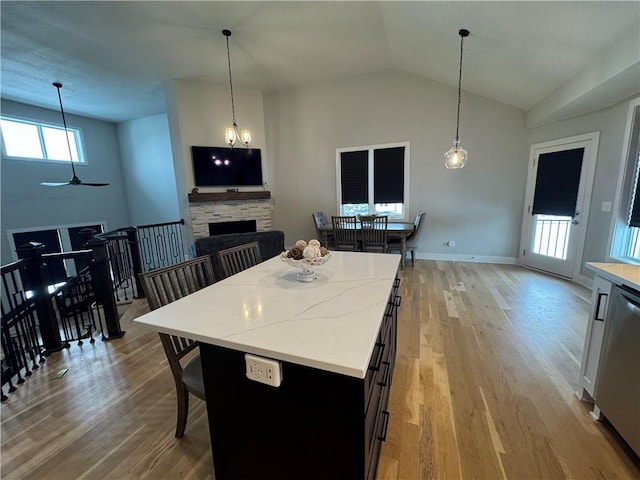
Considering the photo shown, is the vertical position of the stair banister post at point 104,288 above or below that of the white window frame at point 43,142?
below

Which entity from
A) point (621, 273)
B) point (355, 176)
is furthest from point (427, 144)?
point (621, 273)

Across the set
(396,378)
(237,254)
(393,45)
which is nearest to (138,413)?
(237,254)

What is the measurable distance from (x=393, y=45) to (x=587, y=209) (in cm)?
370

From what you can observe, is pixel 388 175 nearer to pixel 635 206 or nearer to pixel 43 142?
pixel 635 206

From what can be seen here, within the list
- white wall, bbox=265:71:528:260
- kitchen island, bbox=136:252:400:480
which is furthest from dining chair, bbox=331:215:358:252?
kitchen island, bbox=136:252:400:480

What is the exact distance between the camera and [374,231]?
4336 millimetres

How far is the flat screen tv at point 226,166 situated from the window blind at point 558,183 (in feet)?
17.0

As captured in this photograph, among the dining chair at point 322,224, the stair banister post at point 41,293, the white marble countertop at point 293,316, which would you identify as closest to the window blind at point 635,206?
the white marble countertop at point 293,316

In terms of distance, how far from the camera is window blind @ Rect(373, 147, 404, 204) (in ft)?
16.9

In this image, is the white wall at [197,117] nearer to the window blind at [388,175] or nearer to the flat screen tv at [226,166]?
the flat screen tv at [226,166]

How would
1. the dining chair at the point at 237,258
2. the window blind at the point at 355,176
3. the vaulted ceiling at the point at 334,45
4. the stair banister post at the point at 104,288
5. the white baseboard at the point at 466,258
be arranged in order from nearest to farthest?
the dining chair at the point at 237,258
the vaulted ceiling at the point at 334,45
the stair banister post at the point at 104,288
the white baseboard at the point at 466,258
the window blind at the point at 355,176

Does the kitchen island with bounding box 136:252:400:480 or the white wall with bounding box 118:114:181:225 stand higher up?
the white wall with bounding box 118:114:181:225

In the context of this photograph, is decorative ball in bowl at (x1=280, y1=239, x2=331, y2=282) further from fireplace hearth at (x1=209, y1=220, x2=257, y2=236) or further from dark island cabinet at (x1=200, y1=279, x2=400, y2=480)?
fireplace hearth at (x1=209, y1=220, x2=257, y2=236)

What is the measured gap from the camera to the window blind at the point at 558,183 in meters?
3.72
